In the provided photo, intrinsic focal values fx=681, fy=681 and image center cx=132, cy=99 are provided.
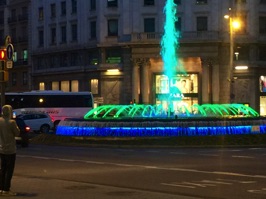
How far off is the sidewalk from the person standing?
0.55 metres

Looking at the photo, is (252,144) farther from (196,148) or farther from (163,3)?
(163,3)

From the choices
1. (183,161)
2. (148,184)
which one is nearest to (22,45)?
(183,161)

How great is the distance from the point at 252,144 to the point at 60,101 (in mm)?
35414

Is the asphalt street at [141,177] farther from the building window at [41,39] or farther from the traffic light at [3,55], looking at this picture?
the building window at [41,39]

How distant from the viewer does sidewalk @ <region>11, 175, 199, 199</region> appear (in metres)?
14.8

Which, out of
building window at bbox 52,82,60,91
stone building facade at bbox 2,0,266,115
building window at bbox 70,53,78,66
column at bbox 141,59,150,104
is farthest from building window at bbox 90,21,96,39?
building window at bbox 52,82,60,91

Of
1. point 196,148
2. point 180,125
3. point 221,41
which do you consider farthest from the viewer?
point 221,41

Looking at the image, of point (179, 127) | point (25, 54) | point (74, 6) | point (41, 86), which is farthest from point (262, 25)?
point (179, 127)

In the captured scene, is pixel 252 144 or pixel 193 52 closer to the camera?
pixel 252 144

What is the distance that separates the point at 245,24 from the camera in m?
81.6

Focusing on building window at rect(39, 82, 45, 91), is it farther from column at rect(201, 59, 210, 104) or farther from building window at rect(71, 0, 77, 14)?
column at rect(201, 59, 210, 104)

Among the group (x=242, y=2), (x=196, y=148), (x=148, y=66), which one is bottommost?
(x=196, y=148)

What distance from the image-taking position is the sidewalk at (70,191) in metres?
14.8

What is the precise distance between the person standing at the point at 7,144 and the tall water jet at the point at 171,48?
52117 millimetres
